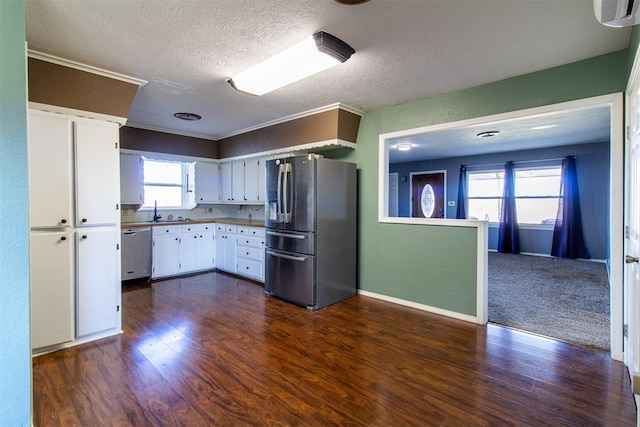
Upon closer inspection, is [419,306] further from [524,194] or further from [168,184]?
[524,194]

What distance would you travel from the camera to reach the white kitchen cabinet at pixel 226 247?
5094mm

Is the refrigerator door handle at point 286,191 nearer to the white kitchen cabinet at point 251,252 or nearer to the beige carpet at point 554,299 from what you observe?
the white kitchen cabinet at point 251,252

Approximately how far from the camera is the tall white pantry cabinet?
2.47 metres

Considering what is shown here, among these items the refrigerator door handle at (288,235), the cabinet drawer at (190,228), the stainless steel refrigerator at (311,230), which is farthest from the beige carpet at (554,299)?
the cabinet drawer at (190,228)

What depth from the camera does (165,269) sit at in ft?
16.0

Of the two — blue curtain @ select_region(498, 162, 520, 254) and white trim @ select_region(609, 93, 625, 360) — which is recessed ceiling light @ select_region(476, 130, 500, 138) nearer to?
blue curtain @ select_region(498, 162, 520, 254)

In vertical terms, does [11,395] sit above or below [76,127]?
below

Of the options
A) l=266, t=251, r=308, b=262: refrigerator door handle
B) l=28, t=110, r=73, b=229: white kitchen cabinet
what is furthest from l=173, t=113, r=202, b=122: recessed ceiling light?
l=266, t=251, r=308, b=262: refrigerator door handle

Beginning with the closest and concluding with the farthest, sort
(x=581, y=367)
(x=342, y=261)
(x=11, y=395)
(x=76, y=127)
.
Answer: (x=11, y=395)
(x=581, y=367)
(x=76, y=127)
(x=342, y=261)

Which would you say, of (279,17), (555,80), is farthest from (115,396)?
(555,80)

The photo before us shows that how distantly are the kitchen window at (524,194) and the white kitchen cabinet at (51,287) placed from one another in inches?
313

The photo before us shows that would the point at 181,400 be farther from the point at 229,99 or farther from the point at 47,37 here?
the point at 229,99

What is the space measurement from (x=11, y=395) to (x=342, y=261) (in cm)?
303

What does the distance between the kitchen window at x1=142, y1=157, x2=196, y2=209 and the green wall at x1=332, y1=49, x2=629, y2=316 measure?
3.04 meters
